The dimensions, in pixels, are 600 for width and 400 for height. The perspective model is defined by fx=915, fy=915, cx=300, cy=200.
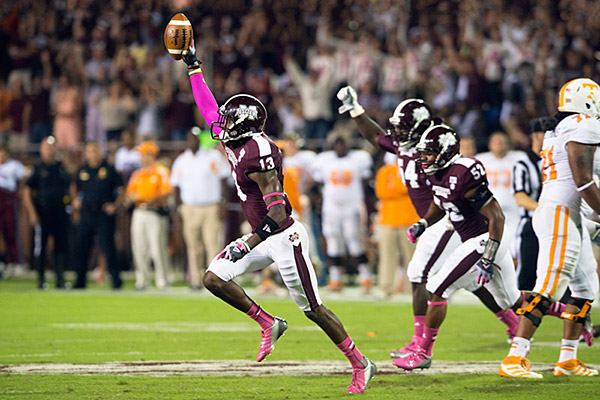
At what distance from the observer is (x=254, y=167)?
6.15 metres

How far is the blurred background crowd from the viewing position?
15328 millimetres

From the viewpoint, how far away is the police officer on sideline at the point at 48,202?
13641 millimetres

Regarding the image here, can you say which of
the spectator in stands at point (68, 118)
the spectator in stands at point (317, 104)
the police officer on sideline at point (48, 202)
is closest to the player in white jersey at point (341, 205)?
the spectator in stands at point (317, 104)

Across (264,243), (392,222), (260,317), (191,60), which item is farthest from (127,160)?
(264,243)

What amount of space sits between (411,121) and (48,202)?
7.61 meters

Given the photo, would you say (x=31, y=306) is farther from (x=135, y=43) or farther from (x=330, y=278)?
(x=135, y=43)

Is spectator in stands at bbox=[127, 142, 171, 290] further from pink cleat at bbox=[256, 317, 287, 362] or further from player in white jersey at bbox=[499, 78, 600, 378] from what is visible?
player in white jersey at bbox=[499, 78, 600, 378]

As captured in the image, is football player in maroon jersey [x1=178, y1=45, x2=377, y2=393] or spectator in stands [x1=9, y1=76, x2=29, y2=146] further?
spectator in stands [x1=9, y1=76, x2=29, y2=146]

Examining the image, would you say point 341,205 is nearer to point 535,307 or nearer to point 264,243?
point 535,307

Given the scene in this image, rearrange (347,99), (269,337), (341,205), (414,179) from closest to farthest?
(269,337) < (414,179) < (347,99) < (341,205)

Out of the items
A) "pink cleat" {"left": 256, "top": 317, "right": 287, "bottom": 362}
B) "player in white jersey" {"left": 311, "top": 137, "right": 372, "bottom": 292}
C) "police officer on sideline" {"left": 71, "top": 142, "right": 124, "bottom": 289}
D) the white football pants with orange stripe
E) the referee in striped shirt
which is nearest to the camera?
"pink cleat" {"left": 256, "top": 317, "right": 287, "bottom": 362}

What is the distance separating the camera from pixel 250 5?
1923 centimetres

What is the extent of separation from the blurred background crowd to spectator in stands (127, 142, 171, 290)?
72cm

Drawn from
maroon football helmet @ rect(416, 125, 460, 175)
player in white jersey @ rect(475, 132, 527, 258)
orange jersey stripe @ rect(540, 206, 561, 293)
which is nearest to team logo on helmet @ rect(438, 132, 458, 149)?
maroon football helmet @ rect(416, 125, 460, 175)
